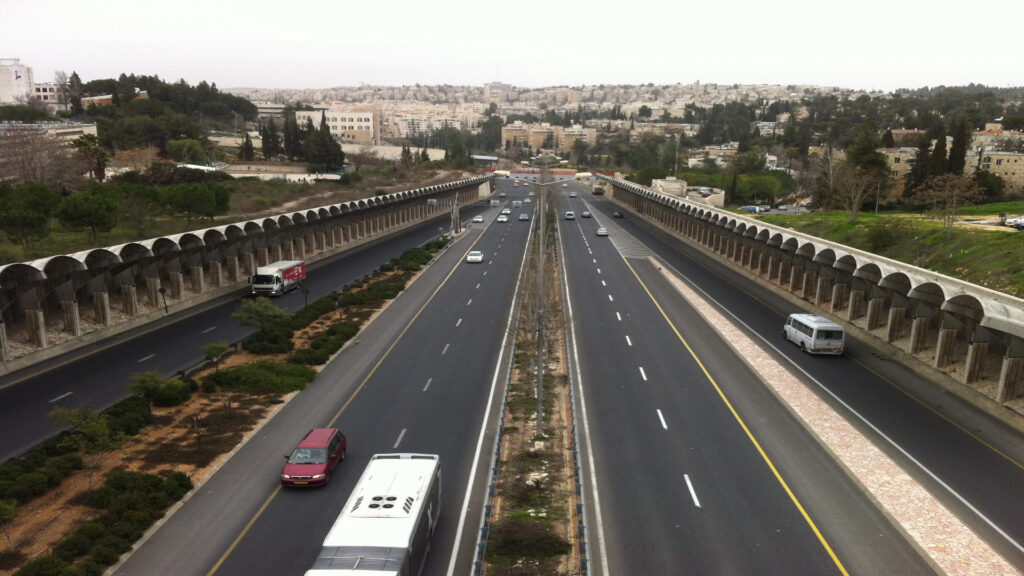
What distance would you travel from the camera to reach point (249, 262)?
51.4 metres

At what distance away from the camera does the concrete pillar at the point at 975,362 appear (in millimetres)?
27844

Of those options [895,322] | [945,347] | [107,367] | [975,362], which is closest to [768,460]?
[975,362]

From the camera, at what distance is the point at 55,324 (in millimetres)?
33938

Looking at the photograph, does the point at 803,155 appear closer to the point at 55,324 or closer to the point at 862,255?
the point at 862,255

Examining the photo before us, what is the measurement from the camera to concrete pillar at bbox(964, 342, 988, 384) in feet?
91.4

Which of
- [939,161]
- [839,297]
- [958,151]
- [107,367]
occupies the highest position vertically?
[958,151]

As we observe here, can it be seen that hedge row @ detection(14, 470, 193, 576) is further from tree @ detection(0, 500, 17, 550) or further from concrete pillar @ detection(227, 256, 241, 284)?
concrete pillar @ detection(227, 256, 241, 284)

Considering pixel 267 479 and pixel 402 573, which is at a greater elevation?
pixel 402 573

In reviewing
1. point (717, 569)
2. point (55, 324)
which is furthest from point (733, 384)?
point (55, 324)

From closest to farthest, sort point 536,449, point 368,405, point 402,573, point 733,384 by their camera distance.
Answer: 1. point 402,573
2. point 536,449
3. point 368,405
4. point 733,384

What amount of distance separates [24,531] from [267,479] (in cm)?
611

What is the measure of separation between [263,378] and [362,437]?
7.66m

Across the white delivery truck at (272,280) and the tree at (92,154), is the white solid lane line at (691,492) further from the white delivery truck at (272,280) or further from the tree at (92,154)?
the tree at (92,154)

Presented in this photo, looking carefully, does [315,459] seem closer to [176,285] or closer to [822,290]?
[176,285]
